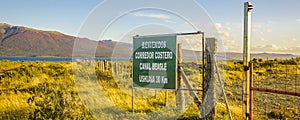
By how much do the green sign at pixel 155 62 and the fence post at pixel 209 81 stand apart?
76cm

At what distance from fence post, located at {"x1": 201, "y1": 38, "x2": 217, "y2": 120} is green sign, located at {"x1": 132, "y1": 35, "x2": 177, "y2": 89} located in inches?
30.0

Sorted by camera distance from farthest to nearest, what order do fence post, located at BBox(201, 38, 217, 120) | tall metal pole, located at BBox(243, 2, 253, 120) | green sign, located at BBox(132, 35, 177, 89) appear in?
green sign, located at BBox(132, 35, 177, 89)
fence post, located at BBox(201, 38, 217, 120)
tall metal pole, located at BBox(243, 2, 253, 120)

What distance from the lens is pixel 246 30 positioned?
595 centimetres

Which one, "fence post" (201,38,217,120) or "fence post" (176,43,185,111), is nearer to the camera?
"fence post" (201,38,217,120)

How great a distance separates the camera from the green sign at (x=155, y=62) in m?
7.21

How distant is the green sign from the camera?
23.7 ft

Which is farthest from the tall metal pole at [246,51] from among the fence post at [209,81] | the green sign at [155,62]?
the green sign at [155,62]

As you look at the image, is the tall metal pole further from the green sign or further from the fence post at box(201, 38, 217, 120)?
the green sign

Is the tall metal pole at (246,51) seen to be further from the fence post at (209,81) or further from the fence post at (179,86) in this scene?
the fence post at (179,86)

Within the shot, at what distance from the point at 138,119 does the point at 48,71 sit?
40.0ft

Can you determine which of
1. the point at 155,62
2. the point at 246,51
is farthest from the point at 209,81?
the point at 155,62

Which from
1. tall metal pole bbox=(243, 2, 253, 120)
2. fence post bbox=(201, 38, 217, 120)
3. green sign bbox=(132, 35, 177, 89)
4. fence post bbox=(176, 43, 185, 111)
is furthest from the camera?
fence post bbox=(176, 43, 185, 111)

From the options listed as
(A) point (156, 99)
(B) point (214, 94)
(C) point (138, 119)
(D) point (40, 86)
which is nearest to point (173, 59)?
(B) point (214, 94)

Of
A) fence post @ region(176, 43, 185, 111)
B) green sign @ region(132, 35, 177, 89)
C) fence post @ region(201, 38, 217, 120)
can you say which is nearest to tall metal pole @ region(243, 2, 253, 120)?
fence post @ region(201, 38, 217, 120)
